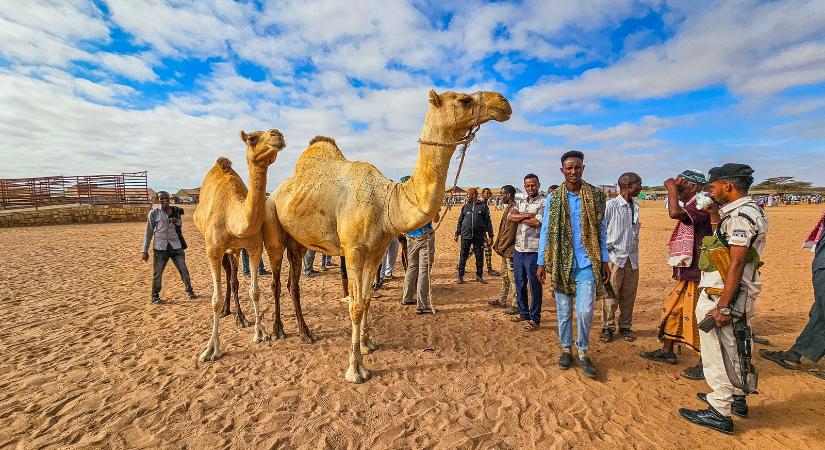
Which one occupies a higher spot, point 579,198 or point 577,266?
point 579,198

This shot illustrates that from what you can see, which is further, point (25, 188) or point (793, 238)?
point (25, 188)

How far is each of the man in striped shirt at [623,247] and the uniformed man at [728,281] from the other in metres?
1.92

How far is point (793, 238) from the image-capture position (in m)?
16.5

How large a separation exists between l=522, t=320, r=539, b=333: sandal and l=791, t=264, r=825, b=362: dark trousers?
3.13 meters

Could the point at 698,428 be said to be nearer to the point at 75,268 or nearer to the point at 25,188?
the point at 75,268

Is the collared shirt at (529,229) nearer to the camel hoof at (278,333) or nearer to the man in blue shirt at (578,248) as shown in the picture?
the man in blue shirt at (578,248)

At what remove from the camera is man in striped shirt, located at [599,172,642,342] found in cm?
513

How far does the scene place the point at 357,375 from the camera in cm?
405

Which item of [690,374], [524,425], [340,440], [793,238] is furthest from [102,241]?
[793,238]

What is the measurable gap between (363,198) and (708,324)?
11.2ft

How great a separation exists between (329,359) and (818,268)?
633 centimetres

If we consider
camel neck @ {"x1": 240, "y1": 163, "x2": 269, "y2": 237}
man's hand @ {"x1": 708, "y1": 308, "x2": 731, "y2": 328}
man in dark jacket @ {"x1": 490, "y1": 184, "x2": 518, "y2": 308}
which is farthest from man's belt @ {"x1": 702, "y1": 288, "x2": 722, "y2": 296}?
camel neck @ {"x1": 240, "y1": 163, "x2": 269, "y2": 237}

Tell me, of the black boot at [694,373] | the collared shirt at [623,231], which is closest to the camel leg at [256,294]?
the collared shirt at [623,231]

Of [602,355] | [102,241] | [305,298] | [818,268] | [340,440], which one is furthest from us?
[102,241]
